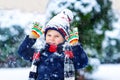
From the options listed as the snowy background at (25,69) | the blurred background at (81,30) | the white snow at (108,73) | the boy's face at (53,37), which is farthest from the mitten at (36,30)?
the white snow at (108,73)

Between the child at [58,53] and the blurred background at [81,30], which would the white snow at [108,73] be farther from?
the child at [58,53]

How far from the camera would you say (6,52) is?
8812 mm

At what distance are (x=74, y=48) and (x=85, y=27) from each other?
252 cm

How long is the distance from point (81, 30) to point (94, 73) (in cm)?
99

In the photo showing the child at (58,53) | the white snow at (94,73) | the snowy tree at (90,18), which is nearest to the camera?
the child at (58,53)

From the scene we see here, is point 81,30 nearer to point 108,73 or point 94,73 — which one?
point 94,73

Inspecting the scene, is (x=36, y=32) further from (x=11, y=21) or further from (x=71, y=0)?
(x=11, y=21)

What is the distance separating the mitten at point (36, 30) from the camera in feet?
14.9

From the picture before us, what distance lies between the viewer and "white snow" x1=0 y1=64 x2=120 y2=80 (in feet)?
25.2

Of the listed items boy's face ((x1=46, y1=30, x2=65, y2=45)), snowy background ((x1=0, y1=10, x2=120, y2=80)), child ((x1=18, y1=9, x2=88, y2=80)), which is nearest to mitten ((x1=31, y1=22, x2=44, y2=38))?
child ((x1=18, y1=9, x2=88, y2=80))

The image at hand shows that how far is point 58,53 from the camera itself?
451cm

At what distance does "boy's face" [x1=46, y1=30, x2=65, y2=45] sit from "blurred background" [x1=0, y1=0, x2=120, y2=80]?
2.22 metres

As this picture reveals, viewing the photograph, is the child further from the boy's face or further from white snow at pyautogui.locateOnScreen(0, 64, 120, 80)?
white snow at pyautogui.locateOnScreen(0, 64, 120, 80)

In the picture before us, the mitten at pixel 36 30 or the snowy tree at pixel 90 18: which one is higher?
the snowy tree at pixel 90 18
